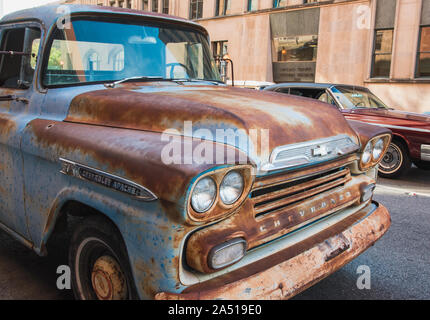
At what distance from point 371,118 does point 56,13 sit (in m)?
5.89

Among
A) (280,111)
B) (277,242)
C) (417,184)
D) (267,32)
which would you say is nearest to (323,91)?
(417,184)

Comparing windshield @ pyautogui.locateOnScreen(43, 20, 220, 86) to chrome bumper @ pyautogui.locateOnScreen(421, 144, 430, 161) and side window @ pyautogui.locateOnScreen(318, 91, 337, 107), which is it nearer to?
chrome bumper @ pyautogui.locateOnScreen(421, 144, 430, 161)

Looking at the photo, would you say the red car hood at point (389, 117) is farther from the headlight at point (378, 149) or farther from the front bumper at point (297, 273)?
the front bumper at point (297, 273)

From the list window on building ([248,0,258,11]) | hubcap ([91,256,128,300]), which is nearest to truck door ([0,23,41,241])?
hubcap ([91,256,128,300])

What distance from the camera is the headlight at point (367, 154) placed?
2948mm

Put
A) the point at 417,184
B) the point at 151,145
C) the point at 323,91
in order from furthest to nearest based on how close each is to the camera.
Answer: the point at 323,91 → the point at 417,184 → the point at 151,145

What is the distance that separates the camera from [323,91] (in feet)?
26.3

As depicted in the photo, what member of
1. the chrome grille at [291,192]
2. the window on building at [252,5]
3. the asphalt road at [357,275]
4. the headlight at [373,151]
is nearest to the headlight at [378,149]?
the headlight at [373,151]

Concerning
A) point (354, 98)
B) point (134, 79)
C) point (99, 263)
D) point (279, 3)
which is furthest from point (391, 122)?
point (279, 3)

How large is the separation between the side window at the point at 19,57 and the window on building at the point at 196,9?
24.6 meters

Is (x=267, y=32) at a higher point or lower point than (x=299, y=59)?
higher

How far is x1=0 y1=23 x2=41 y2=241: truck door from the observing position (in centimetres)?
280

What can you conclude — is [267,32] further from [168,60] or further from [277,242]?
[277,242]

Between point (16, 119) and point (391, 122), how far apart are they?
6189mm
